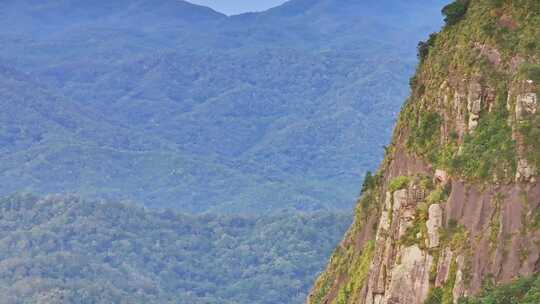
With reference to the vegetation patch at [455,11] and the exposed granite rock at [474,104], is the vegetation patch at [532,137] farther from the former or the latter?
the vegetation patch at [455,11]

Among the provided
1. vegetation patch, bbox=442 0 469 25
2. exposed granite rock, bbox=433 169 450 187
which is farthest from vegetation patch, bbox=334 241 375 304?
vegetation patch, bbox=442 0 469 25

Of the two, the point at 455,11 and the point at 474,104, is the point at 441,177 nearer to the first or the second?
the point at 474,104

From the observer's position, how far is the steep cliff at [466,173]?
34.2m

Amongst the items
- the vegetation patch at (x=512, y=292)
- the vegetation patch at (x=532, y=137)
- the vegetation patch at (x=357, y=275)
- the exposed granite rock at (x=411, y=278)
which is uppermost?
the vegetation patch at (x=532, y=137)

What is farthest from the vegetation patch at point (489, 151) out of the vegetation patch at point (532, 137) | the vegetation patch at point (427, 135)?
the vegetation patch at point (427, 135)

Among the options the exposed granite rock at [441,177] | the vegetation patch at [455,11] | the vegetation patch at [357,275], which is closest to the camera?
the exposed granite rock at [441,177]

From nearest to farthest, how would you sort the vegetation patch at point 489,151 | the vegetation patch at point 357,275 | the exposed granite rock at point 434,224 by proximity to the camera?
the vegetation patch at point 489,151, the exposed granite rock at point 434,224, the vegetation patch at point 357,275

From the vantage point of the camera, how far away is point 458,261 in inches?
1380

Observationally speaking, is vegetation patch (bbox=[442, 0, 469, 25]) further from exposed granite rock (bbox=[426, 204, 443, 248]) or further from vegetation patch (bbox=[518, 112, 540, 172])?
vegetation patch (bbox=[518, 112, 540, 172])

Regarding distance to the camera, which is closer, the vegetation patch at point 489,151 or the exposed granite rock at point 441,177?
the vegetation patch at point 489,151

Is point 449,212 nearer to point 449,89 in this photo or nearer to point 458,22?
point 449,89

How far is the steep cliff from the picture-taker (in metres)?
34.2

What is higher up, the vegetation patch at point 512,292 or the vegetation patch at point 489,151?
the vegetation patch at point 489,151

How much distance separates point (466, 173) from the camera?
118 ft
